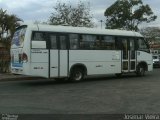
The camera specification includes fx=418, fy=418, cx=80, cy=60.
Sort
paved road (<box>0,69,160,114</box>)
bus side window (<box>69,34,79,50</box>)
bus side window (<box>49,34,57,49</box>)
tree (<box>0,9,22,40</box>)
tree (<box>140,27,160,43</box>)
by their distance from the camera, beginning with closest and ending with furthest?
paved road (<box>0,69,160,114</box>) → bus side window (<box>49,34,57,49</box>) → bus side window (<box>69,34,79,50</box>) → tree (<box>0,9,22,40</box>) → tree (<box>140,27,160,43</box>)

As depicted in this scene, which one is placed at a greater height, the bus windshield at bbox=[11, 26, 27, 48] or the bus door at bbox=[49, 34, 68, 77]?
the bus windshield at bbox=[11, 26, 27, 48]

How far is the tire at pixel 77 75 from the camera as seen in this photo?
2183 cm

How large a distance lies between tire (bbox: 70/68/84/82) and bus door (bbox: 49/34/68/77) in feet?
1.93

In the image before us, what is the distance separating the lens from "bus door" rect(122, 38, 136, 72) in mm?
24812

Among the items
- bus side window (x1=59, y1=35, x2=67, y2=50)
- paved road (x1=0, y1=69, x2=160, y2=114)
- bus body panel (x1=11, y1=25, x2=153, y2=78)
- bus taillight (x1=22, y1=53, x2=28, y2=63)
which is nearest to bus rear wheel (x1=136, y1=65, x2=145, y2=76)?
bus body panel (x1=11, y1=25, x2=153, y2=78)

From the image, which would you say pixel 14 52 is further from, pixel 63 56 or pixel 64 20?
pixel 64 20

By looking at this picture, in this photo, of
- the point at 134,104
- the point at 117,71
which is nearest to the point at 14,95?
the point at 134,104

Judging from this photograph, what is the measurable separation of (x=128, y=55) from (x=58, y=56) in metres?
5.83

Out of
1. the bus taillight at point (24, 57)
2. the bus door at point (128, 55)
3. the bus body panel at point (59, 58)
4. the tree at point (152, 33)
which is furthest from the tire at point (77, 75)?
the tree at point (152, 33)

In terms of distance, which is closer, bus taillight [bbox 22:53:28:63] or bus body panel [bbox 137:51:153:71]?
bus taillight [bbox 22:53:28:63]

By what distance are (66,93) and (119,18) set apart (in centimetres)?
4188

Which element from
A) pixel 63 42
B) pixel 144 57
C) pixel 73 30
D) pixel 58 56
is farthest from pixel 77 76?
pixel 144 57

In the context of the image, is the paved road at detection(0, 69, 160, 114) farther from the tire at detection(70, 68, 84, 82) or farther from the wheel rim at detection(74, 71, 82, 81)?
the wheel rim at detection(74, 71, 82, 81)

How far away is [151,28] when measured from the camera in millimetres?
82125
